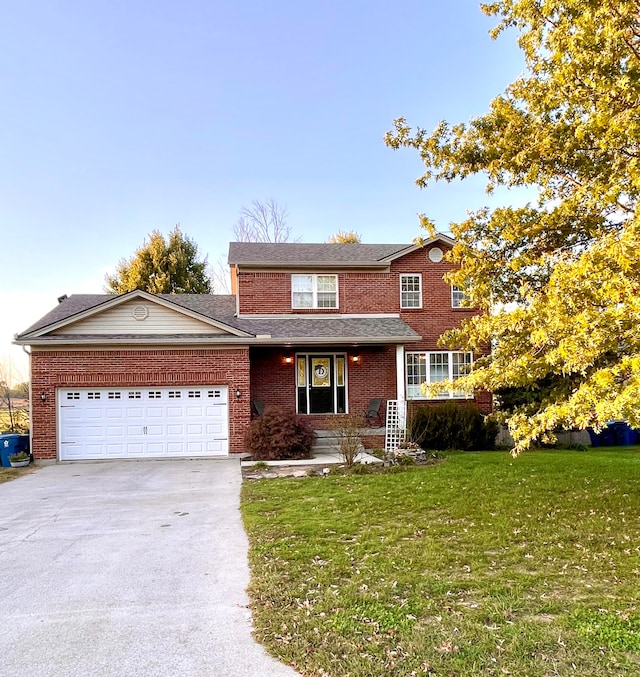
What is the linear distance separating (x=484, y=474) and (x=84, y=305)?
13.4 metres

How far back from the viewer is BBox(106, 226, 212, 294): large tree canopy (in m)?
29.8

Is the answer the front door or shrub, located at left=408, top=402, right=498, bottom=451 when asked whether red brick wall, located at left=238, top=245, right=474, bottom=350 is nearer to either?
the front door

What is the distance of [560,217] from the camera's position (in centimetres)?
631

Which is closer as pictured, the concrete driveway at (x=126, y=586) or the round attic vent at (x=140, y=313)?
the concrete driveway at (x=126, y=586)

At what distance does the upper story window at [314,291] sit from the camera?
17.0 m

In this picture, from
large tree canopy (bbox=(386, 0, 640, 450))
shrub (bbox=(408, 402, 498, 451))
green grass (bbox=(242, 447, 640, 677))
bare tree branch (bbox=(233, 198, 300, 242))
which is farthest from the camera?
bare tree branch (bbox=(233, 198, 300, 242))

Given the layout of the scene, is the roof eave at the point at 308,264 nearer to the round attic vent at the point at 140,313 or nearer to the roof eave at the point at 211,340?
the roof eave at the point at 211,340

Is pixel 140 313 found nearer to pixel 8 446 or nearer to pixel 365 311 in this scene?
pixel 8 446

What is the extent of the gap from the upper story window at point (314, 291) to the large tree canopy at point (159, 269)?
14.9 m

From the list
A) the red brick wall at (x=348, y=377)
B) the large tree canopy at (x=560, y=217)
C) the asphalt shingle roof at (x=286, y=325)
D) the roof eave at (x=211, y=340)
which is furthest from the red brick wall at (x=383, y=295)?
the large tree canopy at (x=560, y=217)

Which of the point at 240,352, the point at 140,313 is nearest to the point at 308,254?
the point at 240,352

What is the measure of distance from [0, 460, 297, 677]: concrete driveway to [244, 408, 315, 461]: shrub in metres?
3.77

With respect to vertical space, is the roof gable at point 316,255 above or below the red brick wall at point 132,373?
above

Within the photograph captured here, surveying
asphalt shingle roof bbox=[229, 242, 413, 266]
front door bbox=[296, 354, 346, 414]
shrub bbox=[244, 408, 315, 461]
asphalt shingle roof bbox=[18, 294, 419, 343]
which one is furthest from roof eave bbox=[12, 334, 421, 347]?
asphalt shingle roof bbox=[229, 242, 413, 266]
